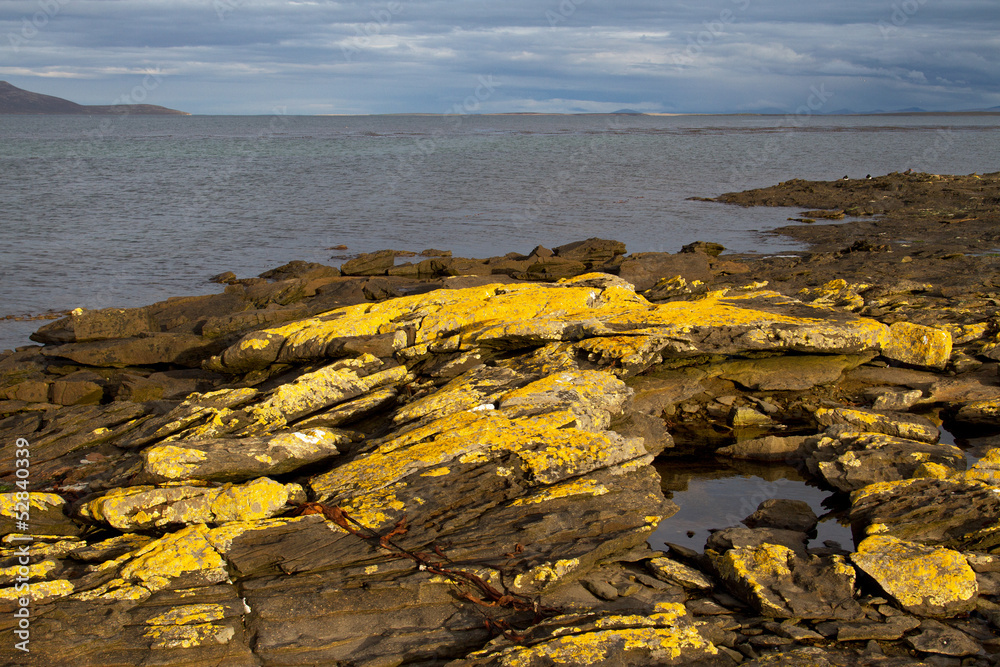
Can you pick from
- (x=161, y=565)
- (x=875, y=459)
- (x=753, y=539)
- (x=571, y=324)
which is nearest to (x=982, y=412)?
(x=875, y=459)

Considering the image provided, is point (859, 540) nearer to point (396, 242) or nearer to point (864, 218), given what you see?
point (396, 242)

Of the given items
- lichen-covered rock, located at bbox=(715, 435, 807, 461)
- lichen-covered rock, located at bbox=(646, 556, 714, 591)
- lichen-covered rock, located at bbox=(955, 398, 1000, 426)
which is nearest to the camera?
lichen-covered rock, located at bbox=(646, 556, 714, 591)

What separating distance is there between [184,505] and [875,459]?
7018 mm

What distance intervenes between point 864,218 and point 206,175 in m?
47.8

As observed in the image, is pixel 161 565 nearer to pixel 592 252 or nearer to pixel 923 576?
pixel 923 576

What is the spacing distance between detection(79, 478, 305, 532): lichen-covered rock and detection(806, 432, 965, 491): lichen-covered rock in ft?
18.6

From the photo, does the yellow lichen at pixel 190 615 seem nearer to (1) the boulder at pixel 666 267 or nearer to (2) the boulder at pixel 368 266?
(1) the boulder at pixel 666 267

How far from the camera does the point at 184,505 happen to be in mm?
6453

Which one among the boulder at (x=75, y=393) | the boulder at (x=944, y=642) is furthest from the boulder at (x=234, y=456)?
the boulder at (x=944, y=642)

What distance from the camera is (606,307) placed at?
1087 cm

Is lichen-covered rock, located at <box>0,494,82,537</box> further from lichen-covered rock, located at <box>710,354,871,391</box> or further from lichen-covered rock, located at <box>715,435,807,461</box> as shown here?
lichen-covered rock, located at <box>710,354,871,391</box>

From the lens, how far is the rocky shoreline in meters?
5.32

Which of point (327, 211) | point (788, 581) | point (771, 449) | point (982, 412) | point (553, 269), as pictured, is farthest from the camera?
point (327, 211)

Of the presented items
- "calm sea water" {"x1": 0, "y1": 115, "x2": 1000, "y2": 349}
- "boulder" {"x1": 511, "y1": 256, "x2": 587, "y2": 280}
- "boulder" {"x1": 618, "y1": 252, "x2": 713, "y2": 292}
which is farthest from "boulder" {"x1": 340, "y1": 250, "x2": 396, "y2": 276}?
"boulder" {"x1": 618, "y1": 252, "x2": 713, "y2": 292}
